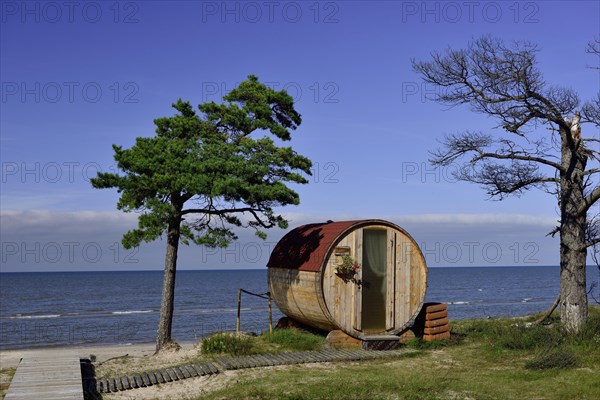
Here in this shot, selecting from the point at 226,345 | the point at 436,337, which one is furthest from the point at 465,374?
the point at 226,345

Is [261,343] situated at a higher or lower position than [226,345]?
→ lower

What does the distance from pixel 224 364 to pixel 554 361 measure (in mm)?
7805

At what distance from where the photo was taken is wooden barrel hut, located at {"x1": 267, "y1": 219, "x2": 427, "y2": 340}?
17.9 meters

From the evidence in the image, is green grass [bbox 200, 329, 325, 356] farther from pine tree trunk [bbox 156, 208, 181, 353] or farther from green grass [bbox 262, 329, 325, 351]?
pine tree trunk [bbox 156, 208, 181, 353]

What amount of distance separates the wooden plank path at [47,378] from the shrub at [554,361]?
9.99 m

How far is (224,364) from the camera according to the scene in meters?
15.4

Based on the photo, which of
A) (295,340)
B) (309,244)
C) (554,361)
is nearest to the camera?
(554,361)

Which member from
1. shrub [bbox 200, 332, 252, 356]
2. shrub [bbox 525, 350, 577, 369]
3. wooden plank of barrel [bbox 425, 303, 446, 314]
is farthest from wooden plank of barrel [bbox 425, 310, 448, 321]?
shrub [bbox 200, 332, 252, 356]

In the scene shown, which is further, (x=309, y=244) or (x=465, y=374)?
(x=309, y=244)

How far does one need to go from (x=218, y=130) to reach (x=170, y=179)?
11.6ft

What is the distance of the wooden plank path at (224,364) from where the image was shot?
14523 millimetres

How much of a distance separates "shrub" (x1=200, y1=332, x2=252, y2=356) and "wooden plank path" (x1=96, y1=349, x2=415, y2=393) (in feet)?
2.31

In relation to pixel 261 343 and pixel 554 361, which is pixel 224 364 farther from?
pixel 554 361

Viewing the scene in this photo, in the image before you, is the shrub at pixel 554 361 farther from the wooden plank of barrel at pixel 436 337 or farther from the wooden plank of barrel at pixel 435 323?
the wooden plank of barrel at pixel 435 323
